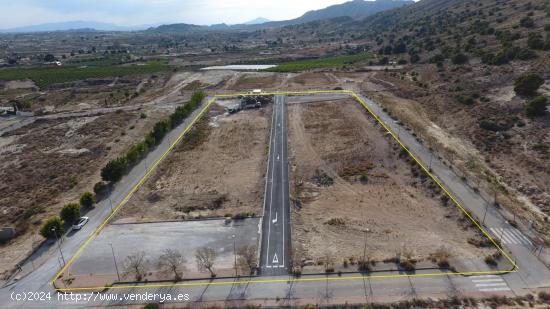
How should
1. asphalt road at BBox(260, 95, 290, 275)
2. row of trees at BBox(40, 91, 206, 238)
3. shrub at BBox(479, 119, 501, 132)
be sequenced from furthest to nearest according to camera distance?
shrub at BBox(479, 119, 501, 132), row of trees at BBox(40, 91, 206, 238), asphalt road at BBox(260, 95, 290, 275)

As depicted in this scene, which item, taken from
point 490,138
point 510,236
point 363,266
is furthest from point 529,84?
point 363,266

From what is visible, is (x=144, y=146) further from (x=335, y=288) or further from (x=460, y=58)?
(x=460, y=58)

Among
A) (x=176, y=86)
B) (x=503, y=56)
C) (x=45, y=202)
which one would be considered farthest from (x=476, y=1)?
(x=45, y=202)

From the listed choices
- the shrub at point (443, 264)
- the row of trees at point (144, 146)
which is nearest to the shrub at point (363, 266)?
the shrub at point (443, 264)

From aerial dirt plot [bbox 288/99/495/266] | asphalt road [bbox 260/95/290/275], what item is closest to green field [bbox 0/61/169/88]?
asphalt road [bbox 260/95/290/275]

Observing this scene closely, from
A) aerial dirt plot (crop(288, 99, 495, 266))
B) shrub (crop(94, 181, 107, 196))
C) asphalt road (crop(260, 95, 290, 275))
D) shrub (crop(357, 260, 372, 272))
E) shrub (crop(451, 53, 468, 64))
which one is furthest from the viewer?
shrub (crop(451, 53, 468, 64))

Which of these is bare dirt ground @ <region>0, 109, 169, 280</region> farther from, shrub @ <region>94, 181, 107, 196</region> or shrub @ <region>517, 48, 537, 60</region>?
shrub @ <region>517, 48, 537, 60</region>
